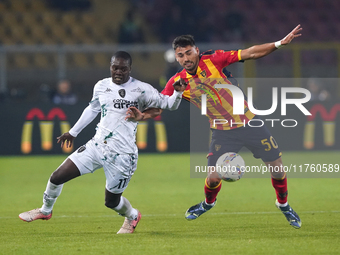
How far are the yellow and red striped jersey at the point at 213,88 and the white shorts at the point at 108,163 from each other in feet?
3.54

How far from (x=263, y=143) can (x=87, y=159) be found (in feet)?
6.98

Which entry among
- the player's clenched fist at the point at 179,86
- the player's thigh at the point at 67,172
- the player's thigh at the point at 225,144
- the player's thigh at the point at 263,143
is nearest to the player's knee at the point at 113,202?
the player's thigh at the point at 67,172

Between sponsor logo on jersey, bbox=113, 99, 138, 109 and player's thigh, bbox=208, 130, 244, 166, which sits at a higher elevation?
sponsor logo on jersey, bbox=113, 99, 138, 109

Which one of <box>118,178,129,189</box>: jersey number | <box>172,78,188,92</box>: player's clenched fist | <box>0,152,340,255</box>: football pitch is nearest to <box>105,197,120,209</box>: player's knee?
<box>118,178,129,189</box>: jersey number

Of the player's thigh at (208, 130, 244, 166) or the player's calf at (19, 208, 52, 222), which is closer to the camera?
the player's calf at (19, 208, 52, 222)

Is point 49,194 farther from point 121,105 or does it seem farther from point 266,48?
point 266,48

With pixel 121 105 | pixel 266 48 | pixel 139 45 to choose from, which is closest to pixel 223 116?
pixel 266 48

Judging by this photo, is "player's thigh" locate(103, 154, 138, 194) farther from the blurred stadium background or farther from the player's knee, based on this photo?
the blurred stadium background

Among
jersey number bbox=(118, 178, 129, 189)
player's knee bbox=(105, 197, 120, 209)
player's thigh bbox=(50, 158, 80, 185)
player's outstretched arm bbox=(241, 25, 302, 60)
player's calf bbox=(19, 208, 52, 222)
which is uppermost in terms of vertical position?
player's outstretched arm bbox=(241, 25, 302, 60)

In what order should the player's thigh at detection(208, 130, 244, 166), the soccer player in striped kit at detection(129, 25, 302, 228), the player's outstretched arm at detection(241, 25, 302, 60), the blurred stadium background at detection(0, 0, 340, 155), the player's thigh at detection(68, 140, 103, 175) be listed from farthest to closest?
the blurred stadium background at detection(0, 0, 340, 155)
the player's thigh at detection(208, 130, 244, 166)
the soccer player in striped kit at detection(129, 25, 302, 228)
the player's outstretched arm at detection(241, 25, 302, 60)
the player's thigh at detection(68, 140, 103, 175)

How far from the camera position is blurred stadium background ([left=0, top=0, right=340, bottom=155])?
14773 millimetres

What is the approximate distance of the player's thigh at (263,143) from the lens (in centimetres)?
674

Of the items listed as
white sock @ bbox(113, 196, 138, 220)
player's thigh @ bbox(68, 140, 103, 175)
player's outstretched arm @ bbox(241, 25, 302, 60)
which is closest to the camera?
player's thigh @ bbox(68, 140, 103, 175)

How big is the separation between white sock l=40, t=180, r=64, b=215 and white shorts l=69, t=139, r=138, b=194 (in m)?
0.37
